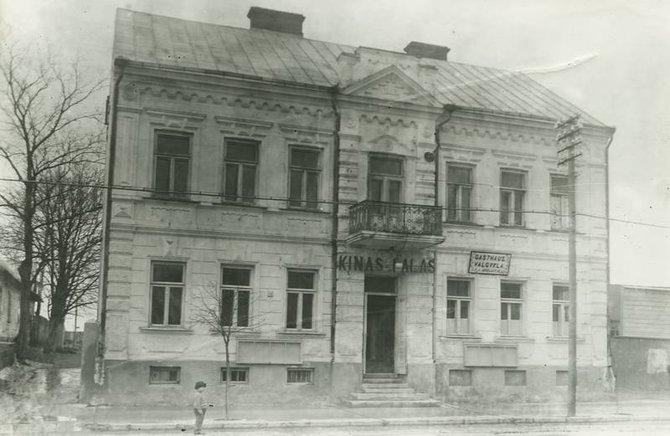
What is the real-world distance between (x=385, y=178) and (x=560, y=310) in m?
6.49

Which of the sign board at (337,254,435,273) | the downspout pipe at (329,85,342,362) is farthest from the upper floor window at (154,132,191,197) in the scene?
the sign board at (337,254,435,273)

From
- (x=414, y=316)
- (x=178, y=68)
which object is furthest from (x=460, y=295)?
(x=178, y=68)

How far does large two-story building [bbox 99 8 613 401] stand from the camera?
17.6 m

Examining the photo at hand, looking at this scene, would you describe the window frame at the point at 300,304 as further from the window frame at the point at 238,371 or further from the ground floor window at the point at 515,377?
the ground floor window at the point at 515,377

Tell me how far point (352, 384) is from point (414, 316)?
2501mm

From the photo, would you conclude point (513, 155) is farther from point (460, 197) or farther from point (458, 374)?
point (458, 374)

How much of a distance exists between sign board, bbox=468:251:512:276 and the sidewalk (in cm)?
369

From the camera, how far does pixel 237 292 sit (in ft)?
58.7

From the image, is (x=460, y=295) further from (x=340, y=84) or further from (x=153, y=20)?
(x=153, y=20)

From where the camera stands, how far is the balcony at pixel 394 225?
60.3 feet

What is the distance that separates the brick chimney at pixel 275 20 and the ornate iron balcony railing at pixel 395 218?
269 inches

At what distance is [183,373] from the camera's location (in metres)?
17.4

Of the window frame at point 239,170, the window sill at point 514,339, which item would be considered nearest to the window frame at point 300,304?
the window frame at point 239,170

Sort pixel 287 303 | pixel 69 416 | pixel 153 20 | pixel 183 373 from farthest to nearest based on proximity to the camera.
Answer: pixel 153 20 → pixel 287 303 → pixel 183 373 → pixel 69 416
